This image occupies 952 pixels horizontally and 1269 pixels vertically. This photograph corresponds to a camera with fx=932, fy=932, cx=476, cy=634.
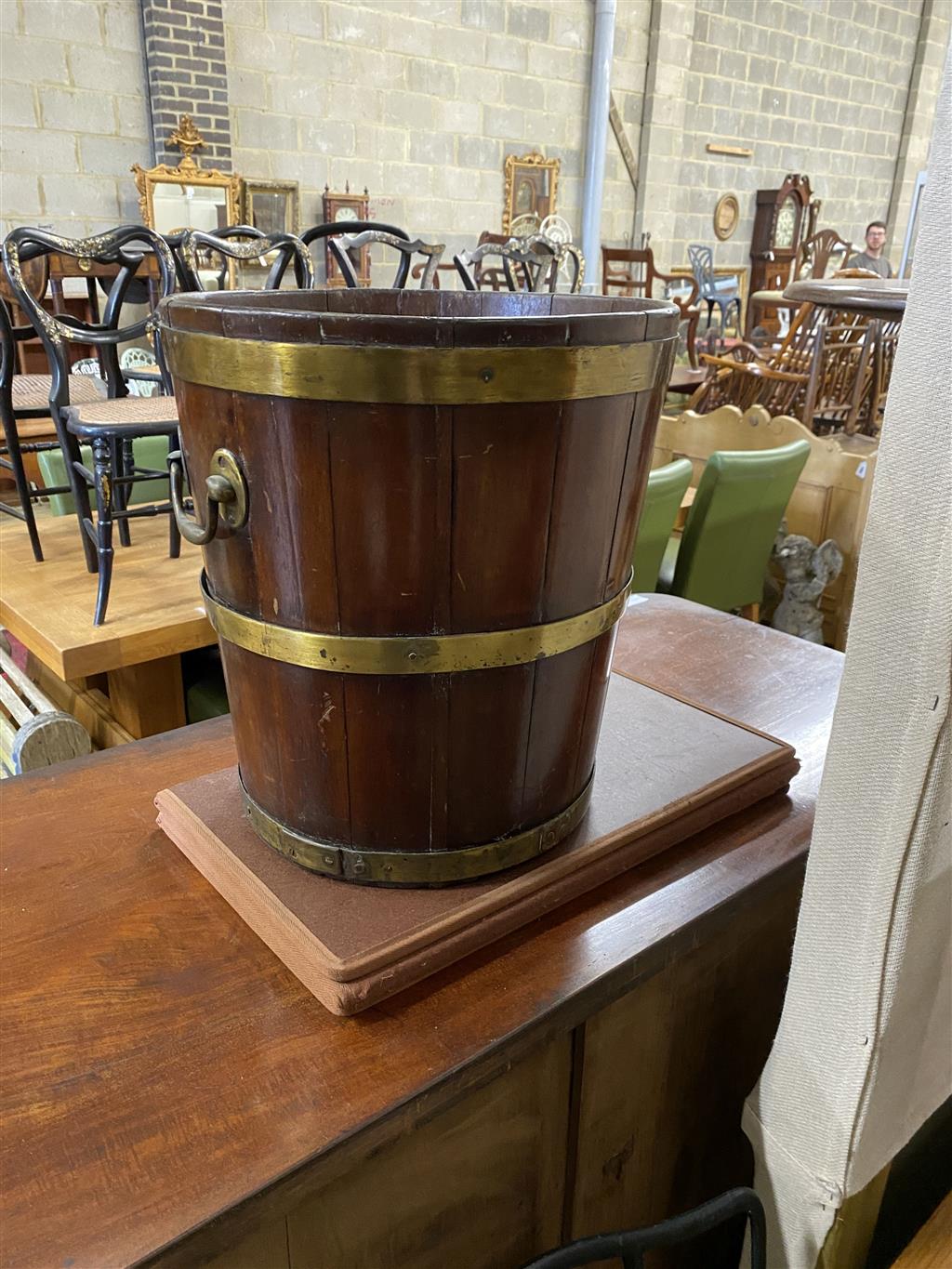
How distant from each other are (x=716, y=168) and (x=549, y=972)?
9471 millimetres

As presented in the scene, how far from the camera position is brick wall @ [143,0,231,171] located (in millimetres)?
5379

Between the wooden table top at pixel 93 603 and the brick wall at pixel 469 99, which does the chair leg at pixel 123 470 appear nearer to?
the wooden table top at pixel 93 603

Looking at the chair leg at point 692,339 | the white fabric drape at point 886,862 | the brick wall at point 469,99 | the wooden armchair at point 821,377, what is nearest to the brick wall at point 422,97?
the brick wall at point 469,99

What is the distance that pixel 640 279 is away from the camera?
820cm

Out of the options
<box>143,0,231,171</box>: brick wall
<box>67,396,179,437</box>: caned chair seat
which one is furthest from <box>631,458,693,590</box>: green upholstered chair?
<box>143,0,231,171</box>: brick wall

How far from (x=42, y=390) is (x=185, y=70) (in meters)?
3.47

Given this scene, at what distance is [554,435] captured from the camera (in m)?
0.73

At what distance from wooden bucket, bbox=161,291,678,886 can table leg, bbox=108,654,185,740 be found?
4.20 ft

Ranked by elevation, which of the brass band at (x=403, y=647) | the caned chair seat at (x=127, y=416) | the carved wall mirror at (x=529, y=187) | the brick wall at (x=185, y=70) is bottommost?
the caned chair seat at (x=127, y=416)

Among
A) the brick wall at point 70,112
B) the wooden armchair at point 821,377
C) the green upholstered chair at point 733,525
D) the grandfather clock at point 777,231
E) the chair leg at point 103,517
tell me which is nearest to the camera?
the chair leg at point 103,517

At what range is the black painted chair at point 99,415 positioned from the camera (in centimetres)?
211

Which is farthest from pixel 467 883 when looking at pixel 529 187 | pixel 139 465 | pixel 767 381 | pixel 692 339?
pixel 529 187

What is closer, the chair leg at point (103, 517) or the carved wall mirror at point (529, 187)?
the chair leg at point (103, 517)

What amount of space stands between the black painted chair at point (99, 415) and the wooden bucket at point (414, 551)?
1361 millimetres
